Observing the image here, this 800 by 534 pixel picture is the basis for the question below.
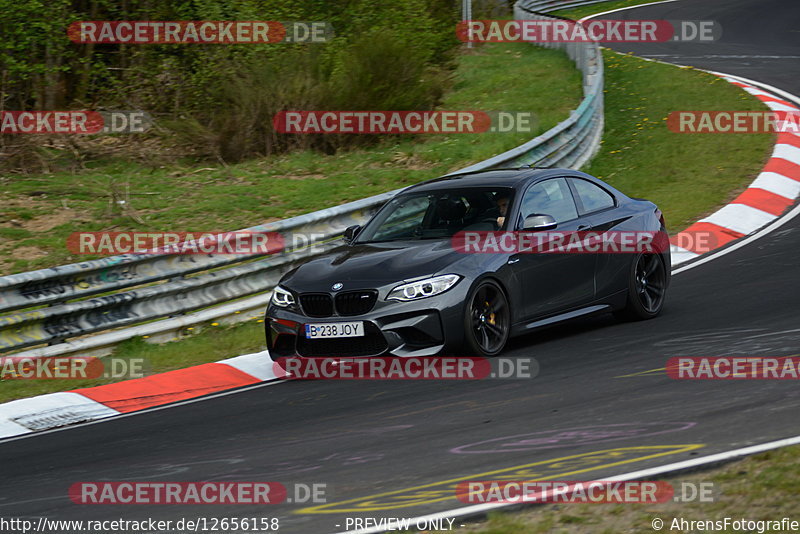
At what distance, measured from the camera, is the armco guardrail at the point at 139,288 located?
9.62 meters

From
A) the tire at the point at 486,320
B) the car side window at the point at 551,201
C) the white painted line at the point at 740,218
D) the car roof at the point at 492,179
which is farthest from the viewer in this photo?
the white painted line at the point at 740,218

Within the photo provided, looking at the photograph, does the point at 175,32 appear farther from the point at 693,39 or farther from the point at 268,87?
the point at 693,39

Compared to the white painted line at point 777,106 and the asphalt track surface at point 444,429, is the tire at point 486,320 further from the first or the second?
the white painted line at point 777,106

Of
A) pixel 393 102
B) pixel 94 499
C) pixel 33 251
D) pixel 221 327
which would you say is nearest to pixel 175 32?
pixel 393 102

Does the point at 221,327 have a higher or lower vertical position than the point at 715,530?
lower

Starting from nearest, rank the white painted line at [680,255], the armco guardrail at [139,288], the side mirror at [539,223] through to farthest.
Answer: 1. the side mirror at [539,223]
2. the armco guardrail at [139,288]
3. the white painted line at [680,255]

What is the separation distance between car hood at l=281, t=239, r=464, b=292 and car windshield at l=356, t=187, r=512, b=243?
→ 0.24m

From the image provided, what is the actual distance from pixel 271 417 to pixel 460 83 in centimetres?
1705

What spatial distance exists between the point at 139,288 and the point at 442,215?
10.4 ft

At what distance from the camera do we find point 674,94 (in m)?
21.7

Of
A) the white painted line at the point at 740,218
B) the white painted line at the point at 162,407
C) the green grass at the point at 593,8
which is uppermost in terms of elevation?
the green grass at the point at 593,8

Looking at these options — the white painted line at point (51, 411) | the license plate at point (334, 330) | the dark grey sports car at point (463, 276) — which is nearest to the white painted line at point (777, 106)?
the dark grey sports car at point (463, 276)

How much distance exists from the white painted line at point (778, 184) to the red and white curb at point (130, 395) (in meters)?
8.28

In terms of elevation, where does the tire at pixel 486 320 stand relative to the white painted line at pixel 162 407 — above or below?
above
